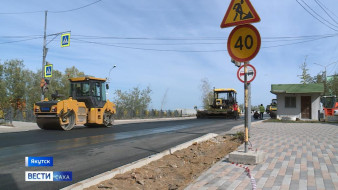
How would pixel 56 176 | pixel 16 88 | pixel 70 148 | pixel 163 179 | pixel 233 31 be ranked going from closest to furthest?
pixel 56 176, pixel 163 179, pixel 233 31, pixel 70 148, pixel 16 88

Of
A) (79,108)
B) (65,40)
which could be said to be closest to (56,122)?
(79,108)

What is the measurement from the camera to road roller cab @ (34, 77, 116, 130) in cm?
1368

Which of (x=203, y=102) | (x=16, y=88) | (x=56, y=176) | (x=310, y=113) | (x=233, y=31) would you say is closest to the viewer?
(x=56, y=176)

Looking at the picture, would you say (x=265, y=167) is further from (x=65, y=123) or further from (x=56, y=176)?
(x=65, y=123)

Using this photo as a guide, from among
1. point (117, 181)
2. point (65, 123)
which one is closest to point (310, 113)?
point (65, 123)

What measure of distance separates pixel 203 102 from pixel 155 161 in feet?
149

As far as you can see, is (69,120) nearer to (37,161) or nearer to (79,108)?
(79,108)

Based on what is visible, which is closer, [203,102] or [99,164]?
[99,164]

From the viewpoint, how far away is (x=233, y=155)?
6059 mm

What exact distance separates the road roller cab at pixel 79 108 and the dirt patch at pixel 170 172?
8344mm

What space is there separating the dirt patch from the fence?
16165mm

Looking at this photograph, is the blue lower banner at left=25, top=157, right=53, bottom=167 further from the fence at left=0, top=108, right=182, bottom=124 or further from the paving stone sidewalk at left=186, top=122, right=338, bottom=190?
the fence at left=0, top=108, right=182, bottom=124

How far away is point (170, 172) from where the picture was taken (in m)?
5.48

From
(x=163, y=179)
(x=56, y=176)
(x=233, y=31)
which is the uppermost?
(x=233, y=31)
